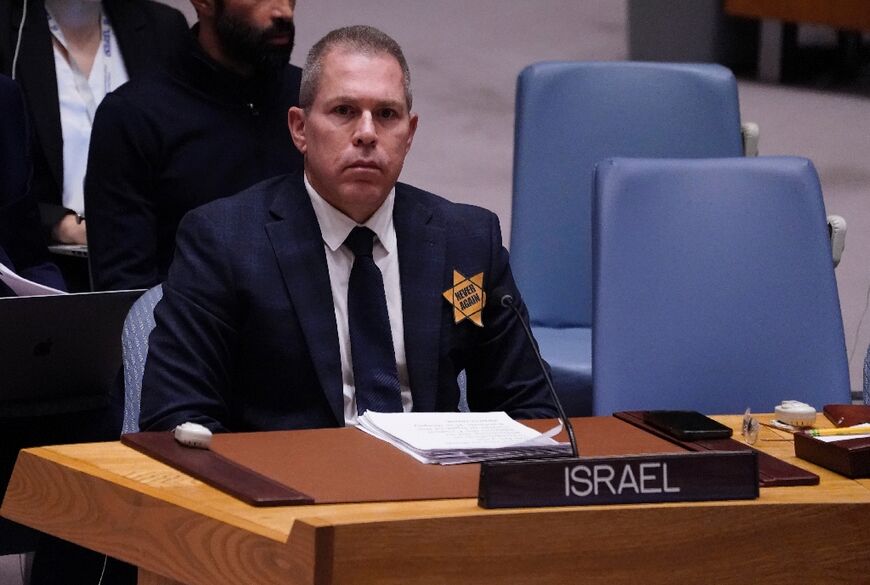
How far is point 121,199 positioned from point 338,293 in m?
1.18

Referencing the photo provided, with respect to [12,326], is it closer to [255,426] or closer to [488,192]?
[255,426]

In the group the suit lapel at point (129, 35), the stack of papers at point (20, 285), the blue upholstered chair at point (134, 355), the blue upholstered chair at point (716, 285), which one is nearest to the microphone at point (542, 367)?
the blue upholstered chair at point (134, 355)

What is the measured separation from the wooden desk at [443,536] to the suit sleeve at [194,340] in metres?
0.34

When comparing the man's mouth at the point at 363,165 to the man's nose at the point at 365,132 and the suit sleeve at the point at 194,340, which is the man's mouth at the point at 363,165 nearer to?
the man's nose at the point at 365,132

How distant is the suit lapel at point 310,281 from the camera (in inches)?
89.2

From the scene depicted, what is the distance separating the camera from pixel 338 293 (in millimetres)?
2330

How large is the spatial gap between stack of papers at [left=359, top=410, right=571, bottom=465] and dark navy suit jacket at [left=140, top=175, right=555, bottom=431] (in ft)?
0.87

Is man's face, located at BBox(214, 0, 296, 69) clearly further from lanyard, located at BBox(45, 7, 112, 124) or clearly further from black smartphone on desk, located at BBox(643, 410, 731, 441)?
black smartphone on desk, located at BBox(643, 410, 731, 441)

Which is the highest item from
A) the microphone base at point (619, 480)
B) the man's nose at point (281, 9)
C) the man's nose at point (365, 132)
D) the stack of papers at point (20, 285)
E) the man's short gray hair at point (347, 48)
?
the man's nose at point (281, 9)

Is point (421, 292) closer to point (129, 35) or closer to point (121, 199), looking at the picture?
point (121, 199)

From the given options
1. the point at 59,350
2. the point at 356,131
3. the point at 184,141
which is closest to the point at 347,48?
the point at 356,131

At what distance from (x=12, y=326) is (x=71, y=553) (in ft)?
1.53

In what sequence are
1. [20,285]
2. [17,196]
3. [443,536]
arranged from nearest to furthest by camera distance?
1. [443,536]
2. [20,285]
3. [17,196]

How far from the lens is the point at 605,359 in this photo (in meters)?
2.70
